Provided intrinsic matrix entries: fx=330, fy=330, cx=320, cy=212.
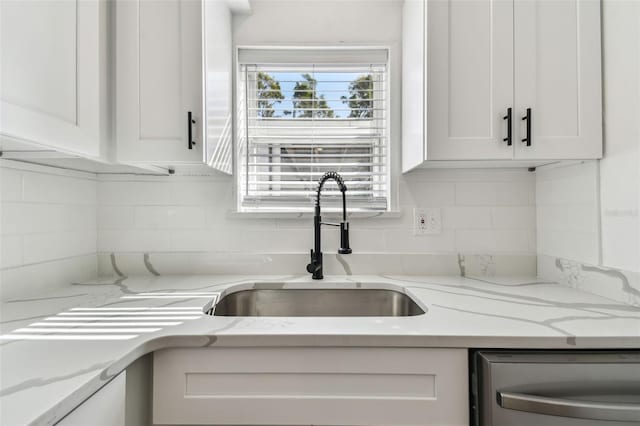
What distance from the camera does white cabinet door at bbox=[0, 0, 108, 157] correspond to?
83cm

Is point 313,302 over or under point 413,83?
under

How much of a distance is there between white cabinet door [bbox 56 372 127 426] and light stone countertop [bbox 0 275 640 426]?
1.3 inches

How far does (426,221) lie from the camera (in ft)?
5.16

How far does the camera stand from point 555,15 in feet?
3.94

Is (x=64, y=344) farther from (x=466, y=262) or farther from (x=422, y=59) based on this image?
(x=466, y=262)

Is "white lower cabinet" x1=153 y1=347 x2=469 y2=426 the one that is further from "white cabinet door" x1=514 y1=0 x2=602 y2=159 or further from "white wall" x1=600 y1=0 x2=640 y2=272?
"white cabinet door" x1=514 y1=0 x2=602 y2=159

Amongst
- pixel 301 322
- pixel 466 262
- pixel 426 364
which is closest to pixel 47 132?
pixel 301 322

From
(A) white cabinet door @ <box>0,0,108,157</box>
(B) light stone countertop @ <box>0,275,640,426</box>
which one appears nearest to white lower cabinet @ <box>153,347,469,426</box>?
(B) light stone countertop @ <box>0,275,640,426</box>

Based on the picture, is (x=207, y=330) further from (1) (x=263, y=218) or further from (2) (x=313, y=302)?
(1) (x=263, y=218)

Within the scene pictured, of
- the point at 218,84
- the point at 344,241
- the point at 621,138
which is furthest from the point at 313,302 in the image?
the point at 621,138

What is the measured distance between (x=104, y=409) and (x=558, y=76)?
1674mm

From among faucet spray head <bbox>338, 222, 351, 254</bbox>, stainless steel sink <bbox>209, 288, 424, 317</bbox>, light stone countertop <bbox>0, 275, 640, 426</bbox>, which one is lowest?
stainless steel sink <bbox>209, 288, 424, 317</bbox>

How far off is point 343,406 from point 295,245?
826mm

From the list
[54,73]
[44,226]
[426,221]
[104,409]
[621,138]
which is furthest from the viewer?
[426,221]
